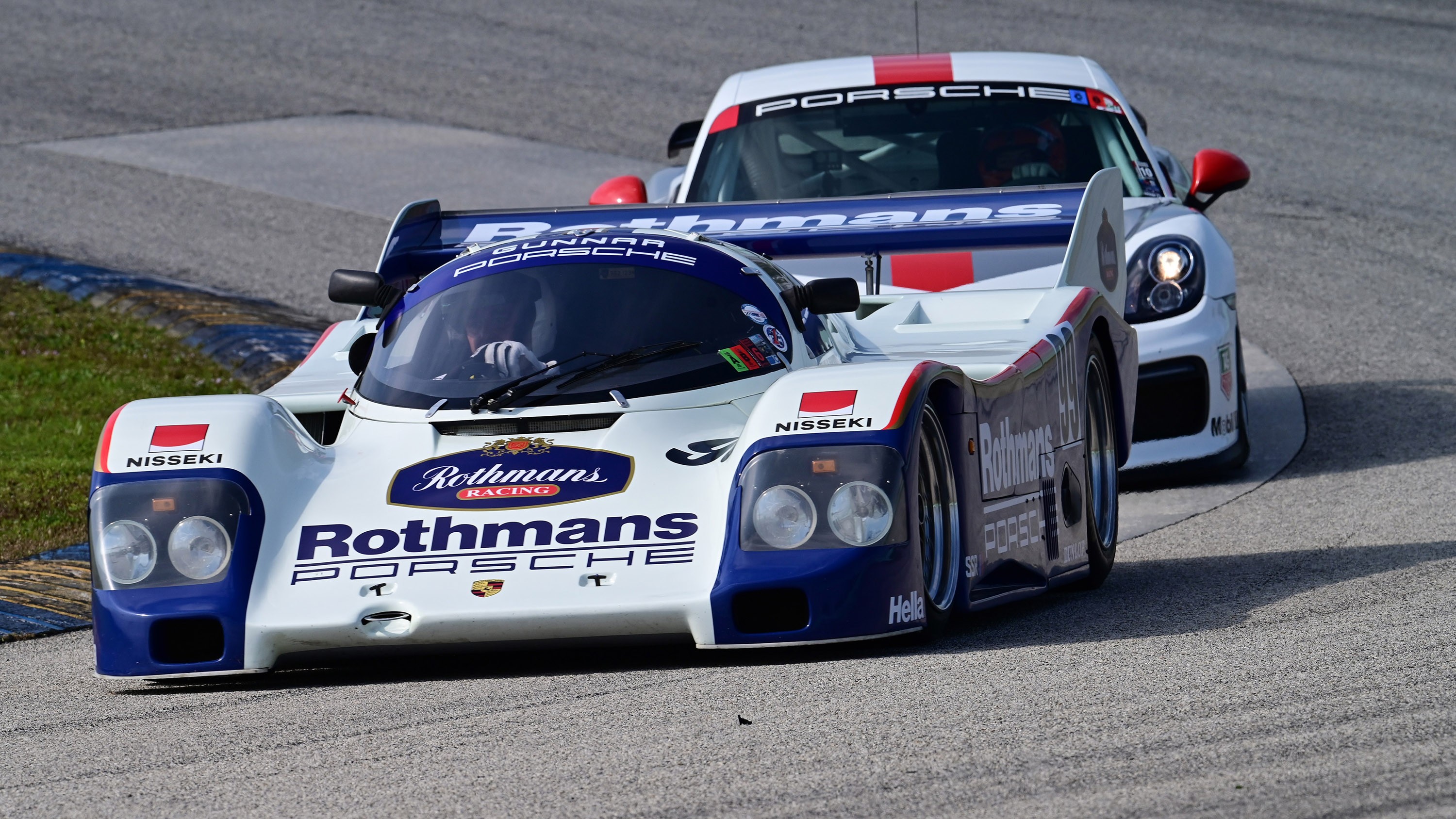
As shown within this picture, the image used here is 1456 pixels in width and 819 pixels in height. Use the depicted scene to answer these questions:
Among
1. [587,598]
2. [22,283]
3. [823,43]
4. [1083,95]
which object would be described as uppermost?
[587,598]

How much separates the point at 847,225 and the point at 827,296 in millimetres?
1432

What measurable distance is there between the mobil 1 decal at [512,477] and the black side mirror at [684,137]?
5676mm

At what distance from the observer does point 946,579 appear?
5.11 meters

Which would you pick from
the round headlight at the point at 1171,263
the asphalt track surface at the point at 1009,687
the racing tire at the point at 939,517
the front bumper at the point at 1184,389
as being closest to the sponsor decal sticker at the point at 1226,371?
the front bumper at the point at 1184,389

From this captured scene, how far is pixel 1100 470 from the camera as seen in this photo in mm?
6520

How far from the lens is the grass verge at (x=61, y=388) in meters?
7.87

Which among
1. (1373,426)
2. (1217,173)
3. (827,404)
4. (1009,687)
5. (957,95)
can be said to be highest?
(827,404)

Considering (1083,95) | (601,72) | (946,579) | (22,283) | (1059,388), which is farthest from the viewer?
(601,72)

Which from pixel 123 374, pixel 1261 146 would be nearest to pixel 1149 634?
pixel 123 374

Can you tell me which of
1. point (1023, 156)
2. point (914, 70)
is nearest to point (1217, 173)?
point (1023, 156)

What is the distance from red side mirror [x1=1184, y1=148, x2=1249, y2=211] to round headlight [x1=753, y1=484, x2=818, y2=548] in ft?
14.6

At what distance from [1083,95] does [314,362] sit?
3885mm

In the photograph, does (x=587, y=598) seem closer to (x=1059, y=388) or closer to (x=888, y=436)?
(x=888, y=436)

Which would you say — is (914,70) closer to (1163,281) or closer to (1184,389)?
(1163,281)
